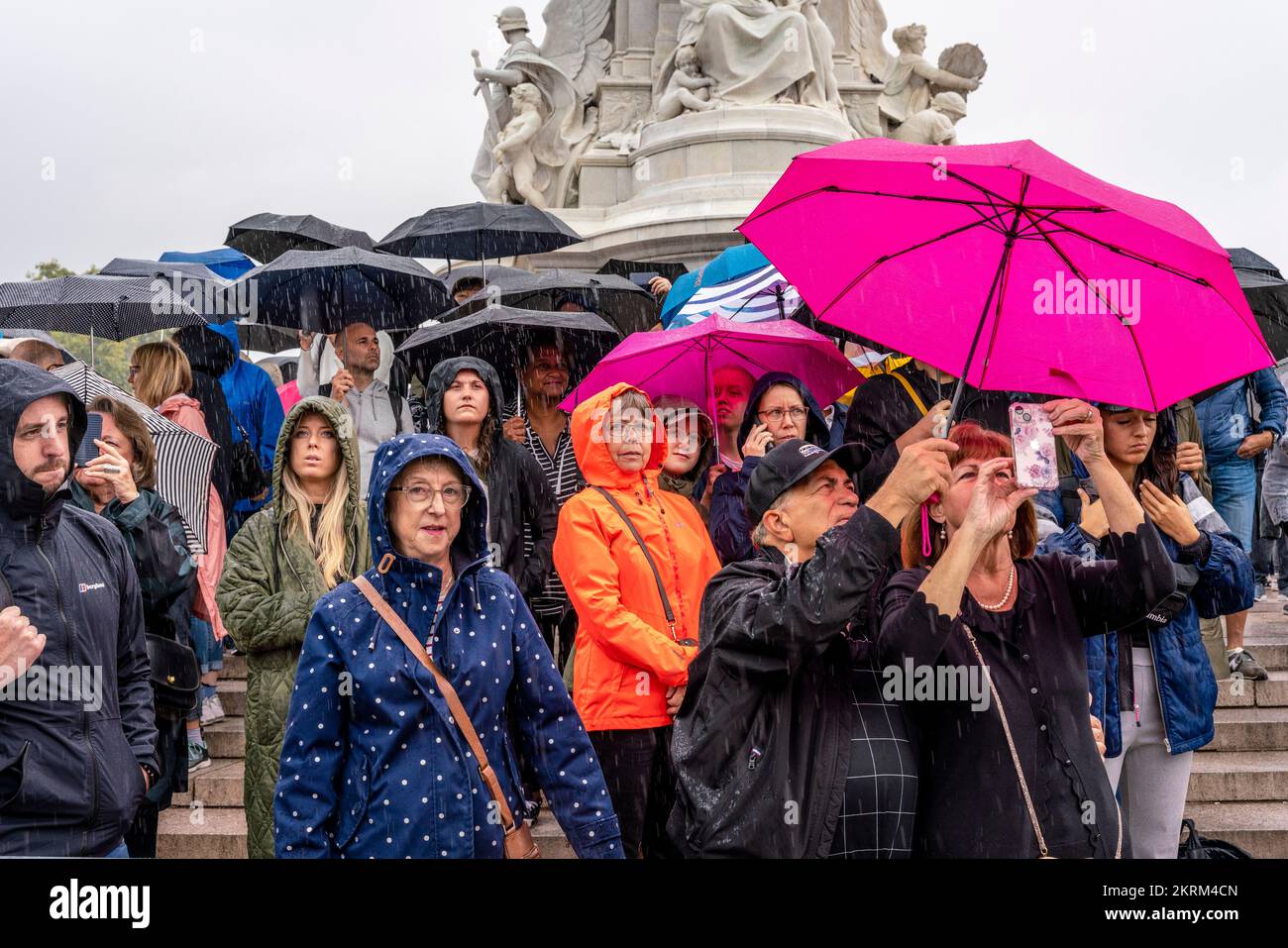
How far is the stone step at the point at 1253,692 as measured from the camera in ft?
25.0

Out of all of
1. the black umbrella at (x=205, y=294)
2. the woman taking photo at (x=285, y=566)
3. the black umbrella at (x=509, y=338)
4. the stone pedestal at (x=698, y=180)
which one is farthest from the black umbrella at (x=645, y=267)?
the woman taking photo at (x=285, y=566)

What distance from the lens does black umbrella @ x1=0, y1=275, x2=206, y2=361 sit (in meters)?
8.88

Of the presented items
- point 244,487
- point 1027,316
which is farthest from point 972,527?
point 244,487

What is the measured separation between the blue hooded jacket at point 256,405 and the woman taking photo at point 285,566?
343 centimetres

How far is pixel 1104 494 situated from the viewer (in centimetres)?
387

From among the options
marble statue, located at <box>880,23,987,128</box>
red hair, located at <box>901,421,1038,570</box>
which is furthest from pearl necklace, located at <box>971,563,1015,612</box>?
marble statue, located at <box>880,23,987,128</box>

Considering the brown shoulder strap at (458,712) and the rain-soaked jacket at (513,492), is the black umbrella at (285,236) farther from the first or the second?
the brown shoulder strap at (458,712)

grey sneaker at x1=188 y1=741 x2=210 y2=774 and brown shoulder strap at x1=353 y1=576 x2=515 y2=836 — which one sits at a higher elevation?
brown shoulder strap at x1=353 y1=576 x2=515 y2=836

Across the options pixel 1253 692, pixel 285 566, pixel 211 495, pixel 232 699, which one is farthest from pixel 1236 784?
pixel 211 495

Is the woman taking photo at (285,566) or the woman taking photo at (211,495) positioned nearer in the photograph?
the woman taking photo at (285,566)

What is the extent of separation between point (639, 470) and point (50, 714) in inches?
99.2

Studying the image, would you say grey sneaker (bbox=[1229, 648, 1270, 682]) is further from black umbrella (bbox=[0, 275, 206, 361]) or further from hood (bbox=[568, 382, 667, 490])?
black umbrella (bbox=[0, 275, 206, 361])

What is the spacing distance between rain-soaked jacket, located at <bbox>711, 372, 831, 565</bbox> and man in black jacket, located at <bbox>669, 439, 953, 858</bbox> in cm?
176
